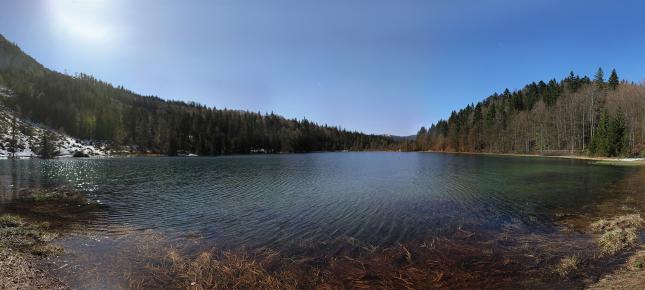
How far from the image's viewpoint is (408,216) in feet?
70.0

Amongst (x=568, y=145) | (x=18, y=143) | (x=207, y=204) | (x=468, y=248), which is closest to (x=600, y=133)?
(x=568, y=145)

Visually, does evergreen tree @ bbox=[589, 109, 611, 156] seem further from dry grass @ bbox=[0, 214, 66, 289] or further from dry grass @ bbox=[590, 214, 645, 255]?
dry grass @ bbox=[0, 214, 66, 289]

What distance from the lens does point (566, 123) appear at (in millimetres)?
108500

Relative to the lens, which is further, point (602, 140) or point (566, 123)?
point (566, 123)

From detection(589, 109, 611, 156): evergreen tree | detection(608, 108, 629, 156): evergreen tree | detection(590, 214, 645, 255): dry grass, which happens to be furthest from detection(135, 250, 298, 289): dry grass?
detection(589, 109, 611, 156): evergreen tree

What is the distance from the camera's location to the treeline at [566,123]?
8119cm

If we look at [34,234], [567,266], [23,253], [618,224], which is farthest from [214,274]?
[618,224]

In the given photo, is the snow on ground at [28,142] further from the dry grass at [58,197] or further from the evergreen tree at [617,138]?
the evergreen tree at [617,138]

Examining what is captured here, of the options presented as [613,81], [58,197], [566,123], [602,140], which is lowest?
[58,197]

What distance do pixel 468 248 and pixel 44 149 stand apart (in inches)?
5988

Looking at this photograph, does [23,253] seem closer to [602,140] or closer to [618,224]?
[618,224]

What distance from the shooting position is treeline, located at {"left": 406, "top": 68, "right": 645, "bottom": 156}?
81188 millimetres

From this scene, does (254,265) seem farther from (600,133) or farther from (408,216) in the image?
(600,133)

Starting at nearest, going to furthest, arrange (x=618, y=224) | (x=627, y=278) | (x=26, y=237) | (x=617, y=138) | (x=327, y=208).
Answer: (x=627, y=278), (x=26, y=237), (x=618, y=224), (x=327, y=208), (x=617, y=138)
